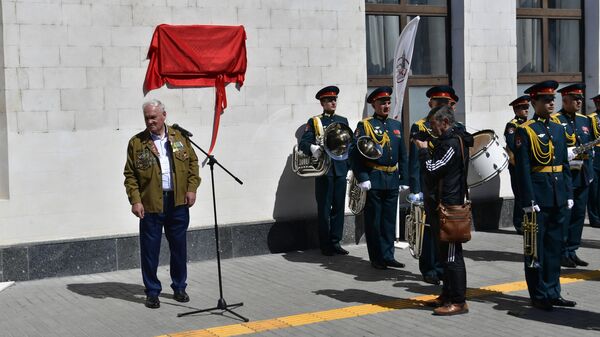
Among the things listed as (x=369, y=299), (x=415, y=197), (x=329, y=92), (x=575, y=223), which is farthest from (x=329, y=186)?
(x=575, y=223)

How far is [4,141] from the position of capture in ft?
35.3

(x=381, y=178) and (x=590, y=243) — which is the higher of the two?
(x=381, y=178)

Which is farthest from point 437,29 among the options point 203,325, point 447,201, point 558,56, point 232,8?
point 203,325

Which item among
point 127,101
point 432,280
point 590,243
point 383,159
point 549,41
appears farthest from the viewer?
point 549,41

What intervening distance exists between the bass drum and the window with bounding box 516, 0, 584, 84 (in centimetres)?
356

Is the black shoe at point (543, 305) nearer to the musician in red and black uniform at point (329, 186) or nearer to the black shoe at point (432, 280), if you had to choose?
the black shoe at point (432, 280)

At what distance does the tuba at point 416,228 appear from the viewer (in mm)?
10352

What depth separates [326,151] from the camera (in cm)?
1198

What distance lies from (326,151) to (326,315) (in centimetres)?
340

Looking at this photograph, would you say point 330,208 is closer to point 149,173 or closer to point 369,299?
point 369,299

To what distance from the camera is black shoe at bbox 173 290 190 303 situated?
9.70 m

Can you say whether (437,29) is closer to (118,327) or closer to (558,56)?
(558,56)

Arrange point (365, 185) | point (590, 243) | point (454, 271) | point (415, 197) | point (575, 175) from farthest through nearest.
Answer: point (590, 243), point (575, 175), point (365, 185), point (415, 197), point (454, 271)

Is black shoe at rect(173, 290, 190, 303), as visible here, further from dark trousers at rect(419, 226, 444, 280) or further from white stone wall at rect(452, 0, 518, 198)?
white stone wall at rect(452, 0, 518, 198)
